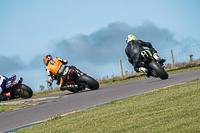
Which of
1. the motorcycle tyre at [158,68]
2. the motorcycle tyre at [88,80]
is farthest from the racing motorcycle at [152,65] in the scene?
the motorcycle tyre at [88,80]

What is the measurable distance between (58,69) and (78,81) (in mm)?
982

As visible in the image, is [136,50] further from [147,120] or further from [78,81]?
[147,120]

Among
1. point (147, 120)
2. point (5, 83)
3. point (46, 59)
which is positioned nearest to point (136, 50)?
point (46, 59)

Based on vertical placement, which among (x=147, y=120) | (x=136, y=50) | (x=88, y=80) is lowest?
(x=147, y=120)

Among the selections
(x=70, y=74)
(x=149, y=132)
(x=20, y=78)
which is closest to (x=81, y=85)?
(x=70, y=74)

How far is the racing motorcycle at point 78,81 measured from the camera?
1599 cm

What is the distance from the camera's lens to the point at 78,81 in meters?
16.1

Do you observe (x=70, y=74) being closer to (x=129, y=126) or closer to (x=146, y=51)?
(x=146, y=51)

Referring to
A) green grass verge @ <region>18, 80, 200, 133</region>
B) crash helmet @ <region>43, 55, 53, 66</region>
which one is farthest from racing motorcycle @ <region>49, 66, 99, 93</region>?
green grass verge @ <region>18, 80, 200, 133</region>

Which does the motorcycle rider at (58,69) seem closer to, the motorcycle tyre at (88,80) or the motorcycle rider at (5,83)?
the motorcycle tyre at (88,80)

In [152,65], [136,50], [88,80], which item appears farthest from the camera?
[88,80]

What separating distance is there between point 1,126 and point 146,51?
694 cm

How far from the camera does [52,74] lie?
16812 mm

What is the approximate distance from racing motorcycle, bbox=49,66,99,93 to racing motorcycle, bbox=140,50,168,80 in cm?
247
